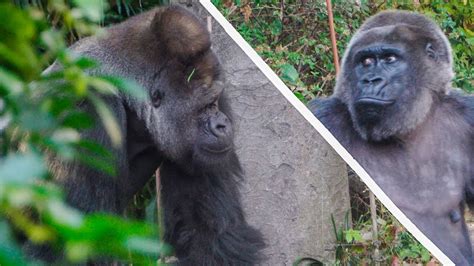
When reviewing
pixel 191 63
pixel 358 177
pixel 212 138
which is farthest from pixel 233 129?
Answer: pixel 358 177

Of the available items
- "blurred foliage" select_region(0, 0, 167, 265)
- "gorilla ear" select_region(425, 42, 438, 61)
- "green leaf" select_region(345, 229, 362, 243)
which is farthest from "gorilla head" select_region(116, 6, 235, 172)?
"blurred foliage" select_region(0, 0, 167, 265)

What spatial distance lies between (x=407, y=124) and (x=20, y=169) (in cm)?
162

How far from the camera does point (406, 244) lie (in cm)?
207

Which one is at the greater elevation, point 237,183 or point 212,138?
point 212,138

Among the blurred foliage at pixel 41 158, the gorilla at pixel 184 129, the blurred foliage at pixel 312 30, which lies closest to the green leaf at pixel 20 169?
the blurred foliage at pixel 41 158

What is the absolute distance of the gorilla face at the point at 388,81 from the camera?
1.91 meters

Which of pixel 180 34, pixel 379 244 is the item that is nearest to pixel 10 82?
pixel 379 244

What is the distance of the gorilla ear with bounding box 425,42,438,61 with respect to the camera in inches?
77.7

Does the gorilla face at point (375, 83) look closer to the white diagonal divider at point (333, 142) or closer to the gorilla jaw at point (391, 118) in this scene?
the gorilla jaw at point (391, 118)

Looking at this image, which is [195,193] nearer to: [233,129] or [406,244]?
[233,129]

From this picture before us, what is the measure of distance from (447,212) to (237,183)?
0.87 metres

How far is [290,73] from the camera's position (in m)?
1.97

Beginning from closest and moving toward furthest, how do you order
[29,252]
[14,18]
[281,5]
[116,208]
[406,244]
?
1. [14,18]
2. [281,5]
3. [406,244]
4. [29,252]
5. [116,208]

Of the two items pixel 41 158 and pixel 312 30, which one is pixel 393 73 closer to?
pixel 312 30
